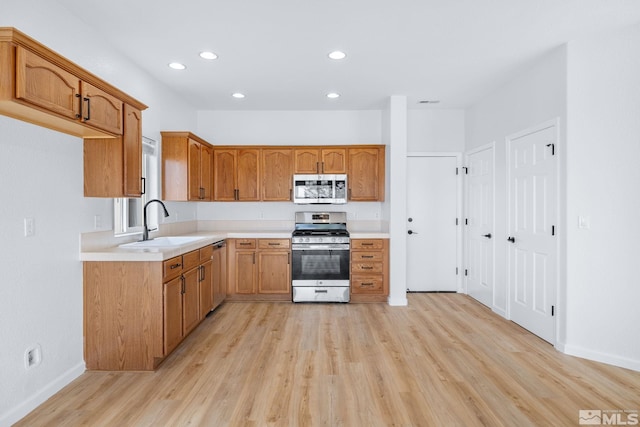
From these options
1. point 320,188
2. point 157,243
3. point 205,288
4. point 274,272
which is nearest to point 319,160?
point 320,188

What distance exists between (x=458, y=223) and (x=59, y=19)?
490cm

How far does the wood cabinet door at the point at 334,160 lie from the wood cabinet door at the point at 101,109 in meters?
2.78

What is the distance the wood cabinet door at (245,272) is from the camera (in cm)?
470

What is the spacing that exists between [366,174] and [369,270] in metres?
1.33

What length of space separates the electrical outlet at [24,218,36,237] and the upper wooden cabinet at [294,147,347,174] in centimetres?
316

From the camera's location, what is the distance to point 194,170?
428cm

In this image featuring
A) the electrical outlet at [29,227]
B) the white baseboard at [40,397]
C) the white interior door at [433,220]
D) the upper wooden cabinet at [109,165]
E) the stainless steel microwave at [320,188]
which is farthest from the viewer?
the white interior door at [433,220]

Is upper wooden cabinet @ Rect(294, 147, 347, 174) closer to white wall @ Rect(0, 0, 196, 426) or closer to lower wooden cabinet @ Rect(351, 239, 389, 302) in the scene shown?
lower wooden cabinet @ Rect(351, 239, 389, 302)

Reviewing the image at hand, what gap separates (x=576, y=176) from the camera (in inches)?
118

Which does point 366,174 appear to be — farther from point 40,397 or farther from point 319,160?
point 40,397

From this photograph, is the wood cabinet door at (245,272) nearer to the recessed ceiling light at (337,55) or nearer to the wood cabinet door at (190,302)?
the wood cabinet door at (190,302)

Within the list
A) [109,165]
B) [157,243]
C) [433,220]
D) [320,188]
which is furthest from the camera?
[433,220]

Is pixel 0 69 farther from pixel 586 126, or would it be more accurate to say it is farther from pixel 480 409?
pixel 586 126

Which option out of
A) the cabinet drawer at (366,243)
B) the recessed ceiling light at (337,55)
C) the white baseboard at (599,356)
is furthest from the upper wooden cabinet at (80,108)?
the white baseboard at (599,356)
